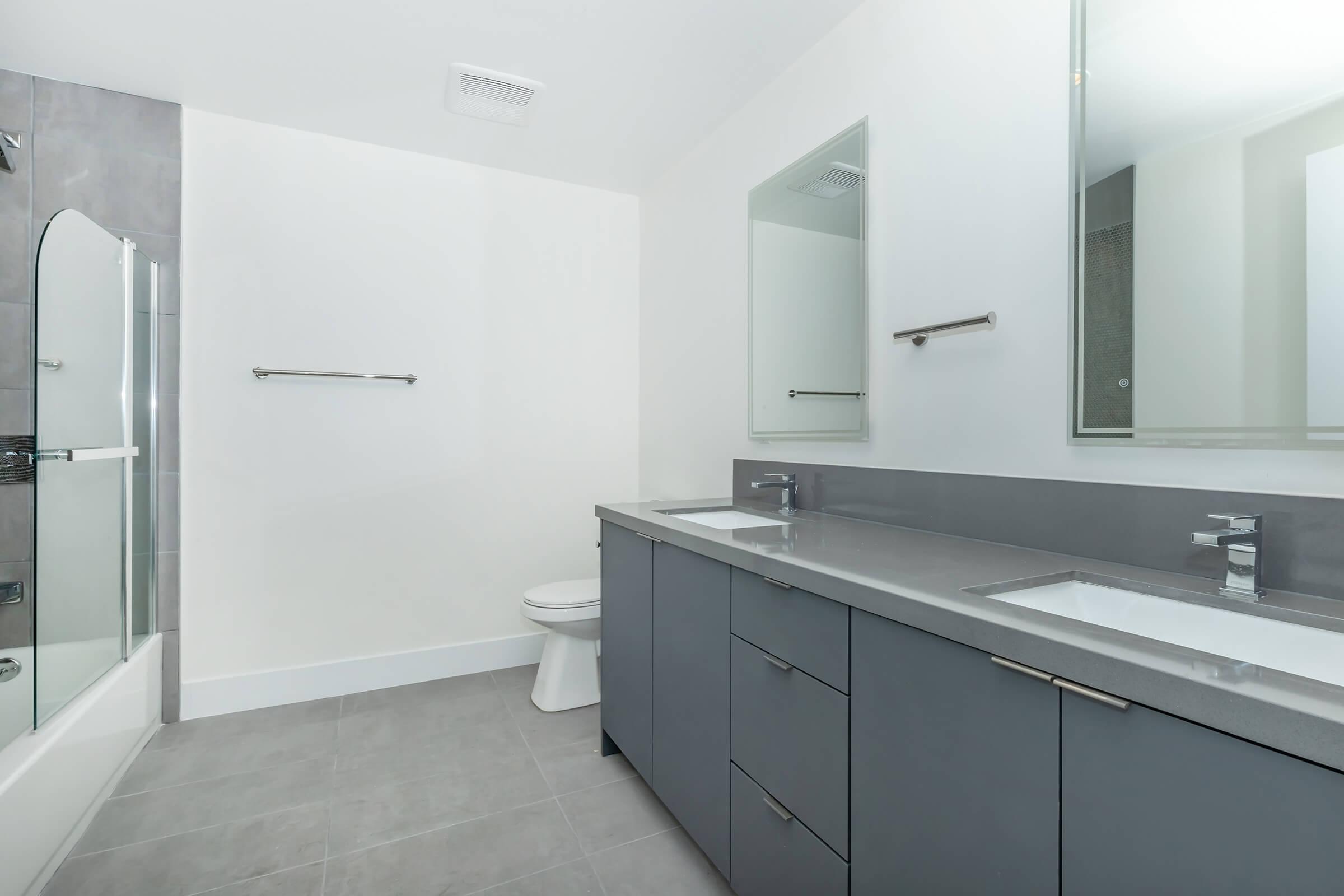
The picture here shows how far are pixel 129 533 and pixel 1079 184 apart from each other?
2.98m

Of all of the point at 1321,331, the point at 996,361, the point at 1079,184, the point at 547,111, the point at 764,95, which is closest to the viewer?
the point at 1321,331

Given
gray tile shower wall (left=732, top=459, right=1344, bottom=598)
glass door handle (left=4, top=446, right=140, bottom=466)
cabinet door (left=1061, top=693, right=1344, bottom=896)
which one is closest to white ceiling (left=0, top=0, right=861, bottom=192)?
glass door handle (left=4, top=446, right=140, bottom=466)

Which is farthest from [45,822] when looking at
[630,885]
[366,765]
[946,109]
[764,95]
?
[764,95]

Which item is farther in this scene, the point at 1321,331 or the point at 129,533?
the point at 129,533

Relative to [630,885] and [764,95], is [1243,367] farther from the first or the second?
[764,95]

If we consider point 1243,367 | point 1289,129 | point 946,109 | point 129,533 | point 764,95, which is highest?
point 764,95

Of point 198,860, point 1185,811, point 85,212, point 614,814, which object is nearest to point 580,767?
point 614,814

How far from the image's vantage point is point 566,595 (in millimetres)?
2504

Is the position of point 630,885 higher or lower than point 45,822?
lower

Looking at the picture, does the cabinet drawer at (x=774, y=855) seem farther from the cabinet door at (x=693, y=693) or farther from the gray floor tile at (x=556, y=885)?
the gray floor tile at (x=556, y=885)

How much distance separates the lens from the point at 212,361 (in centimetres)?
250

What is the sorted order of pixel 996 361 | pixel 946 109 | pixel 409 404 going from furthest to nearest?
pixel 409 404 < pixel 946 109 < pixel 996 361

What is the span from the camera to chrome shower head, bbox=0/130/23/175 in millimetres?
1940

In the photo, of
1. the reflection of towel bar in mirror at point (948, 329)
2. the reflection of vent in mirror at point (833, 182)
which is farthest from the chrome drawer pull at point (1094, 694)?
the reflection of vent in mirror at point (833, 182)
